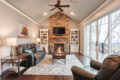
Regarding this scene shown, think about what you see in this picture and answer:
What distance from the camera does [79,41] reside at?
7762 millimetres

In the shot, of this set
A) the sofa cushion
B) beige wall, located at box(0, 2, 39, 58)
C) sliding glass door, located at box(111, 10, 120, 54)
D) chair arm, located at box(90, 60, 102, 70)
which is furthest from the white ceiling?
the sofa cushion

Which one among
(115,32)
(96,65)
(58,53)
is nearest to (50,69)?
(58,53)

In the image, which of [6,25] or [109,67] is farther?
[6,25]

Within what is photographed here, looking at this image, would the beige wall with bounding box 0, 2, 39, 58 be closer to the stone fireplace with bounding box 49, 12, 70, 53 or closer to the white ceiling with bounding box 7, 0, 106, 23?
the white ceiling with bounding box 7, 0, 106, 23

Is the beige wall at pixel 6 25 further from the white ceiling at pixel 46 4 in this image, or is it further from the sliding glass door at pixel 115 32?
the sliding glass door at pixel 115 32

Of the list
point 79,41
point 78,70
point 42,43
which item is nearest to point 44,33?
point 42,43

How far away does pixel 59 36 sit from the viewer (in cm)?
775

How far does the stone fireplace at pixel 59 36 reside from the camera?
7.75 metres

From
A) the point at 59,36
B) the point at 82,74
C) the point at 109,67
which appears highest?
the point at 59,36

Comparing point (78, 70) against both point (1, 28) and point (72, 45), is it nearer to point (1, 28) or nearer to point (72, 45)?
point (1, 28)

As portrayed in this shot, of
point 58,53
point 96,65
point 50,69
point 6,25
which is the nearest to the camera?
point 96,65

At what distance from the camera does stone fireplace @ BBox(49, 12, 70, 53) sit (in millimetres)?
7750

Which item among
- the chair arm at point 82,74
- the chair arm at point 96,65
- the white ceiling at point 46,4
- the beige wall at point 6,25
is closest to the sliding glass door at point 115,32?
the white ceiling at point 46,4

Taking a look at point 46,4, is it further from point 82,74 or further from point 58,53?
point 82,74
